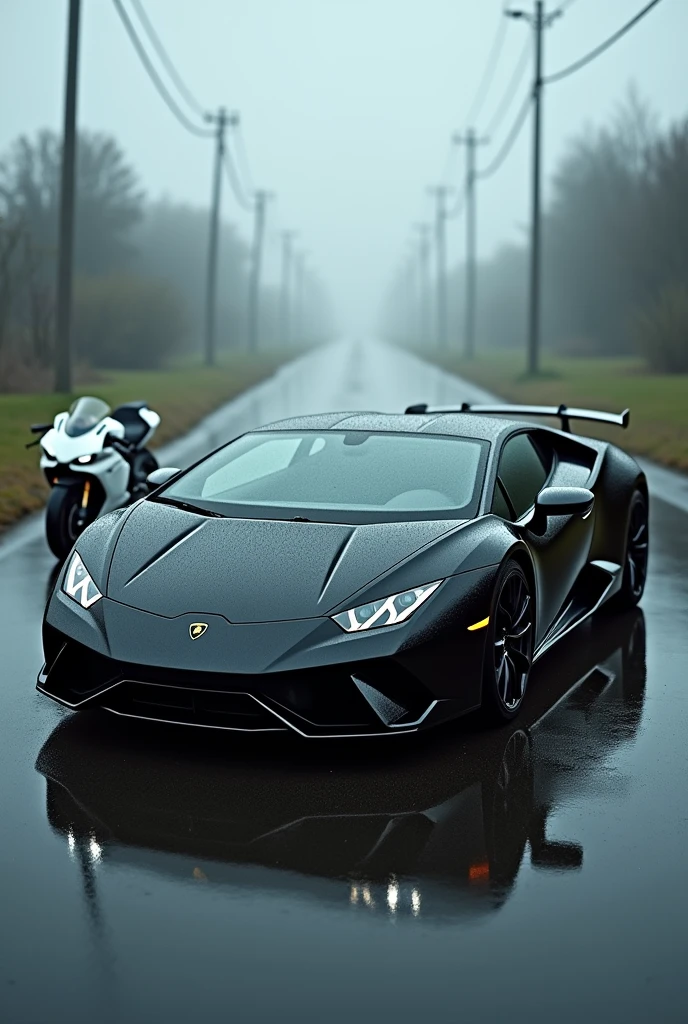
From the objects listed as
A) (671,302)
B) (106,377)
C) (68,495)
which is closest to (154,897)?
(68,495)

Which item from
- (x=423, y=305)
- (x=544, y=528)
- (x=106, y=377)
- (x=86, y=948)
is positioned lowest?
(x=86, y=948)

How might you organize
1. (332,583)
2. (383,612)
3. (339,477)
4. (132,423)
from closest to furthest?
1. (383,612)
2. (332,583)
3. (339,477)
4. (132,423)

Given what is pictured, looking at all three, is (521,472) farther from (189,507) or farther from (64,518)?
(64,518)

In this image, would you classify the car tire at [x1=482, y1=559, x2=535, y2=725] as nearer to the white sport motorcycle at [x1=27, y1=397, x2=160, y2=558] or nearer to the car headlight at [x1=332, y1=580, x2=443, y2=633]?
the car headlight at [x1=332, y1=580, x2=443, y2=633]

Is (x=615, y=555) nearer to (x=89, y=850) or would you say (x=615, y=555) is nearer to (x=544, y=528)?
(x=544, y=528)

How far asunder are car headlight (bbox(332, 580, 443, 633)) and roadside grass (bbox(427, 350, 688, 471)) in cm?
1211

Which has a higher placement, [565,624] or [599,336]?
[599,336]

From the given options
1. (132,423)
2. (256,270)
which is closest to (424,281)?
(256,270)

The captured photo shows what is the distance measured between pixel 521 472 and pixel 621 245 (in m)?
59.2

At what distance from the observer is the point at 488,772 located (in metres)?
5.12

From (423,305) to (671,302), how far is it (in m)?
77.4

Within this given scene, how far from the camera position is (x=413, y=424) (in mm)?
7055

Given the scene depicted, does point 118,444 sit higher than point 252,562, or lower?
higher

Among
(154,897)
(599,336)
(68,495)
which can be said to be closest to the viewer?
(154,897)
